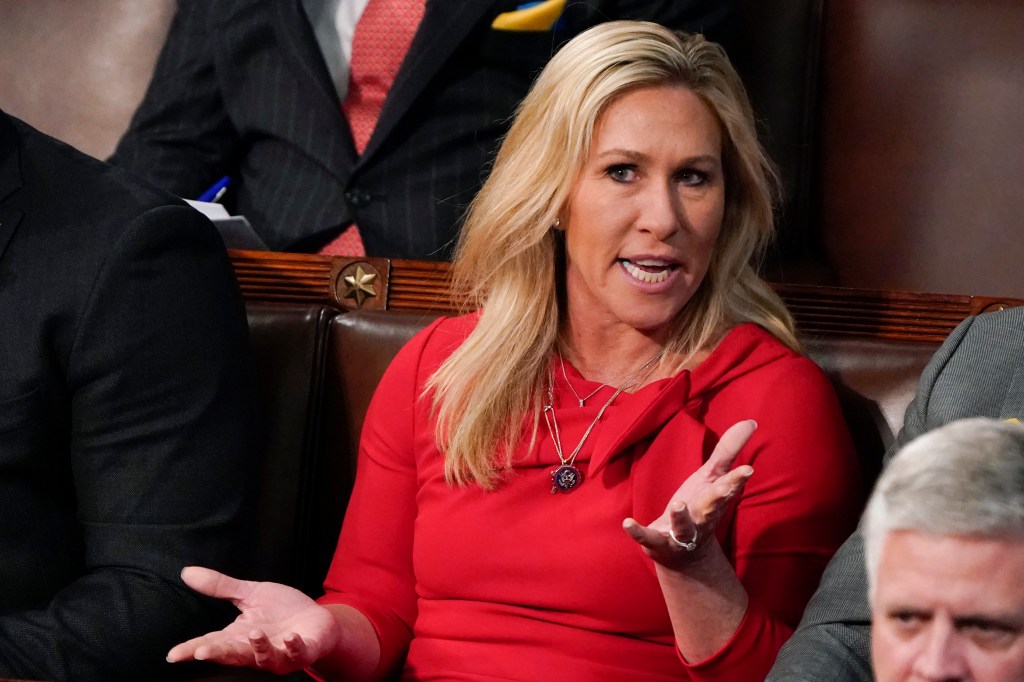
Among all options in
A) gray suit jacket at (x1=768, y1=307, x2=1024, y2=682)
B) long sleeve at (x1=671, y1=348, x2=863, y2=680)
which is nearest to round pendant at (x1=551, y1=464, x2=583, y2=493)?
long sleeve at (x1=671, y1=348, x2=863, y2=680)

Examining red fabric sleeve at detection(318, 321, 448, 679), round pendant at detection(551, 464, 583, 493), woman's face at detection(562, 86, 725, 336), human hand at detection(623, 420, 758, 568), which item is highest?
woman's face at detection(562, 86, 725, 336)

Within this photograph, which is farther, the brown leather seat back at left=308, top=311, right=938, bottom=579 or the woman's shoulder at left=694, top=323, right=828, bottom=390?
the brown leather seat back at left=308, top=311, right=938, bottom=579

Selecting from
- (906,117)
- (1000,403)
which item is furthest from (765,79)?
(1000,403)

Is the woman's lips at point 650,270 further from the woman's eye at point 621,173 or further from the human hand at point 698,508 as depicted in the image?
the human hand at point 698,508

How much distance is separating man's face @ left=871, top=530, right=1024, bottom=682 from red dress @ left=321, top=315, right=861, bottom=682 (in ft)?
1.75

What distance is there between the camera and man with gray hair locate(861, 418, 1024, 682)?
0.60 meters

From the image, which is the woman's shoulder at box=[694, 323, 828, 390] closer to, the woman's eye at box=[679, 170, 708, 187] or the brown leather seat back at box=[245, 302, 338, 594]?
the woman's eye at box=[679, 170, 708, 187]

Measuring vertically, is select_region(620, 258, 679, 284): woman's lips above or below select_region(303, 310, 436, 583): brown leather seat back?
above

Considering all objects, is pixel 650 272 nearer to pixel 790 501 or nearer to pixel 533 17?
pixel 790 501

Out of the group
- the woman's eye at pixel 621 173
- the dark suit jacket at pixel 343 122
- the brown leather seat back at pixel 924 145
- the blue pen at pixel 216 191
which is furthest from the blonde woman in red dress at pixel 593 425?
the blue pen at pixel 216 191

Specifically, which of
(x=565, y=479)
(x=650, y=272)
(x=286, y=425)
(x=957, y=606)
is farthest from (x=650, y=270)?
(x=957, y=606)

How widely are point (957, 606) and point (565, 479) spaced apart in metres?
0.72

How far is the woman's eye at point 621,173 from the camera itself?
54.3 inches

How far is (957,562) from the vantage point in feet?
1.96
